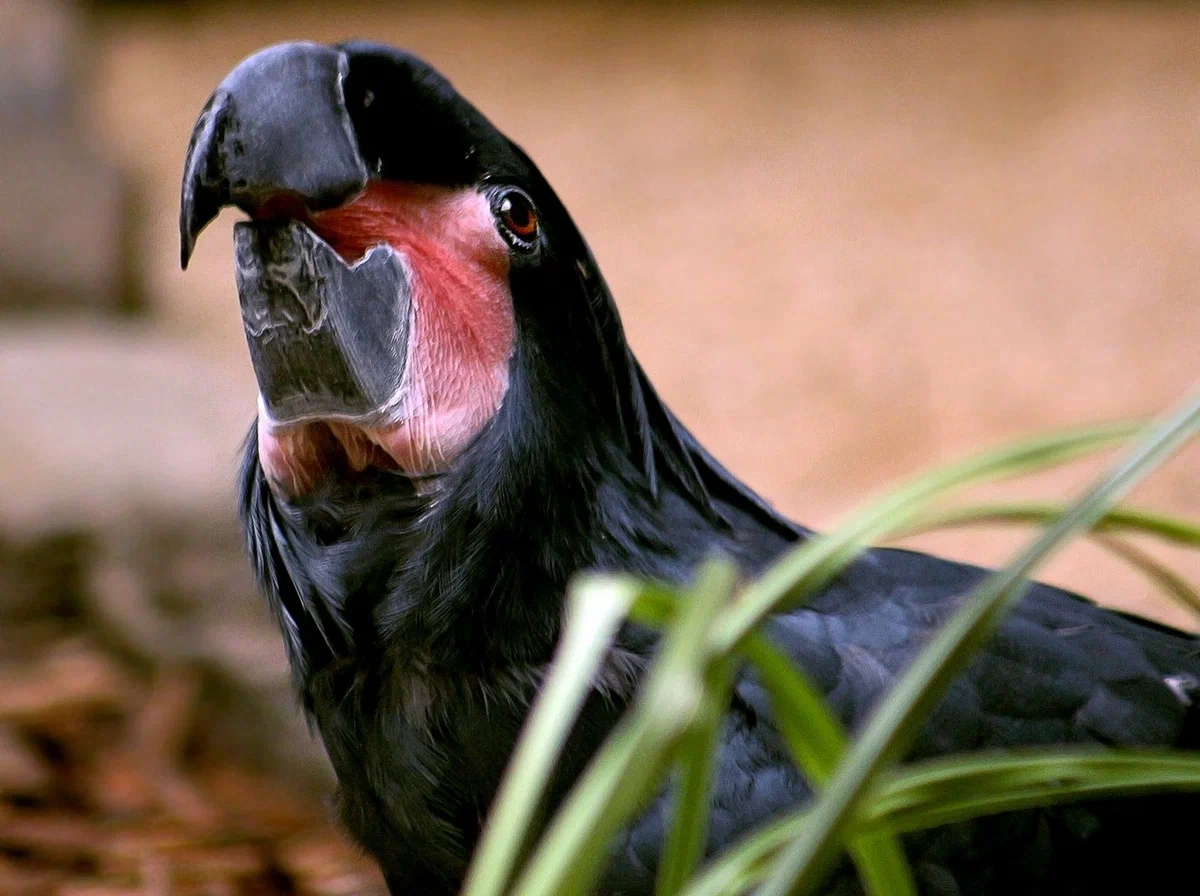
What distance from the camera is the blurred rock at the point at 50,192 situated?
4039 mm

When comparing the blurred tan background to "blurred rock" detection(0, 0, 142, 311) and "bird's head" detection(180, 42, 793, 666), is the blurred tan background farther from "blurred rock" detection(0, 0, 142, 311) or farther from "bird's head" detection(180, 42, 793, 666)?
"bird's head" detection(180, 42, 793, 666)

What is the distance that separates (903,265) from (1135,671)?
2.31 meters

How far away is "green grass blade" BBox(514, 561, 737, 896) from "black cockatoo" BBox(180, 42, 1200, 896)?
2.19 ft

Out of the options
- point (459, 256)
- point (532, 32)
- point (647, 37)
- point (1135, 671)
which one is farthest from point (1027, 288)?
point (459, 256)

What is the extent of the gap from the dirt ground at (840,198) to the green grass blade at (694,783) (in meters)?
2.45

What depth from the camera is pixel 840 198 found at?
3.87 meters

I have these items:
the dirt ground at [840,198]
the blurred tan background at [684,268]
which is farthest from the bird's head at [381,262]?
the dirt ground at [840,198]

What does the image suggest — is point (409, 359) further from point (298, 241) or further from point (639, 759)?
point (639, 759)

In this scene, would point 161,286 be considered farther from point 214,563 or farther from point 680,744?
point 680,744

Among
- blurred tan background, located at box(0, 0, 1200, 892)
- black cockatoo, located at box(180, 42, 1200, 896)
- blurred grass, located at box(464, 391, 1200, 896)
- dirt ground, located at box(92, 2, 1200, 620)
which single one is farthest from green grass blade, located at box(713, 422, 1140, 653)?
dirt ground, located at box(92, 2, 1200, 620)

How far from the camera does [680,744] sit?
60 cm

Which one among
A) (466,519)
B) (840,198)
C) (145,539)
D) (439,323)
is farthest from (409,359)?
(840,198)

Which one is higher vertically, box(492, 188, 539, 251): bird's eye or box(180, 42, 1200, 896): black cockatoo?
box(492, 188, 539, 251): bird's eye

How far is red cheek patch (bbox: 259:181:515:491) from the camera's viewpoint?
1308 mm
